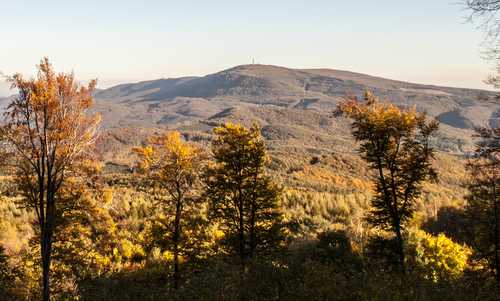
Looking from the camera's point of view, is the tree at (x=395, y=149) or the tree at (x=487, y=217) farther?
the tree at (x=395, y=149)

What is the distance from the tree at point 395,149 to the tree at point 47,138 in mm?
11388

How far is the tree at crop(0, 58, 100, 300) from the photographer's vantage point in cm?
1420

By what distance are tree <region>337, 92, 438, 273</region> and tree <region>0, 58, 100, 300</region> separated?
11388 millimetres

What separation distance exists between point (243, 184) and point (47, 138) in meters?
9.95

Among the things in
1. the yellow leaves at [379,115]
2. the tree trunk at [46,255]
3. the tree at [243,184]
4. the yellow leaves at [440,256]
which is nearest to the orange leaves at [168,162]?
the tree at [243,184]

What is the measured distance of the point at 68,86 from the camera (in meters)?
14.9

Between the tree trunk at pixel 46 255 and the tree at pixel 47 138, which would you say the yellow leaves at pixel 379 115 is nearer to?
the tree at pixel 47 138

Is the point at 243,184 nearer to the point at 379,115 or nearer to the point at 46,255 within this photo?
the point at 379,115

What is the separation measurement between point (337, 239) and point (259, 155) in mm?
6007

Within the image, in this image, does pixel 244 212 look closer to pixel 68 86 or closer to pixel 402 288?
pixel 68 86

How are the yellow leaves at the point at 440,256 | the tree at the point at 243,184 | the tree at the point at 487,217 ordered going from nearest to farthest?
1. the tree at the point at 487,217
2. the yellow leaves at the point at 440,256
3. the tree at the point at 243,184

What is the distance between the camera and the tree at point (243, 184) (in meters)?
21.0

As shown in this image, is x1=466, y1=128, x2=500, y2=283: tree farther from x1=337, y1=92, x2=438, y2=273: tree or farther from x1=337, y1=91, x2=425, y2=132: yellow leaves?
x1=337, y1=91, x2=425, y2=132: yellow leaves

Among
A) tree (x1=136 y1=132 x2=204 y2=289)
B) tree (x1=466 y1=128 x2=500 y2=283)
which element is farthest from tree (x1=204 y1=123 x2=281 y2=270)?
tree (x1=466 y1=128 x2=500 y2=283)
